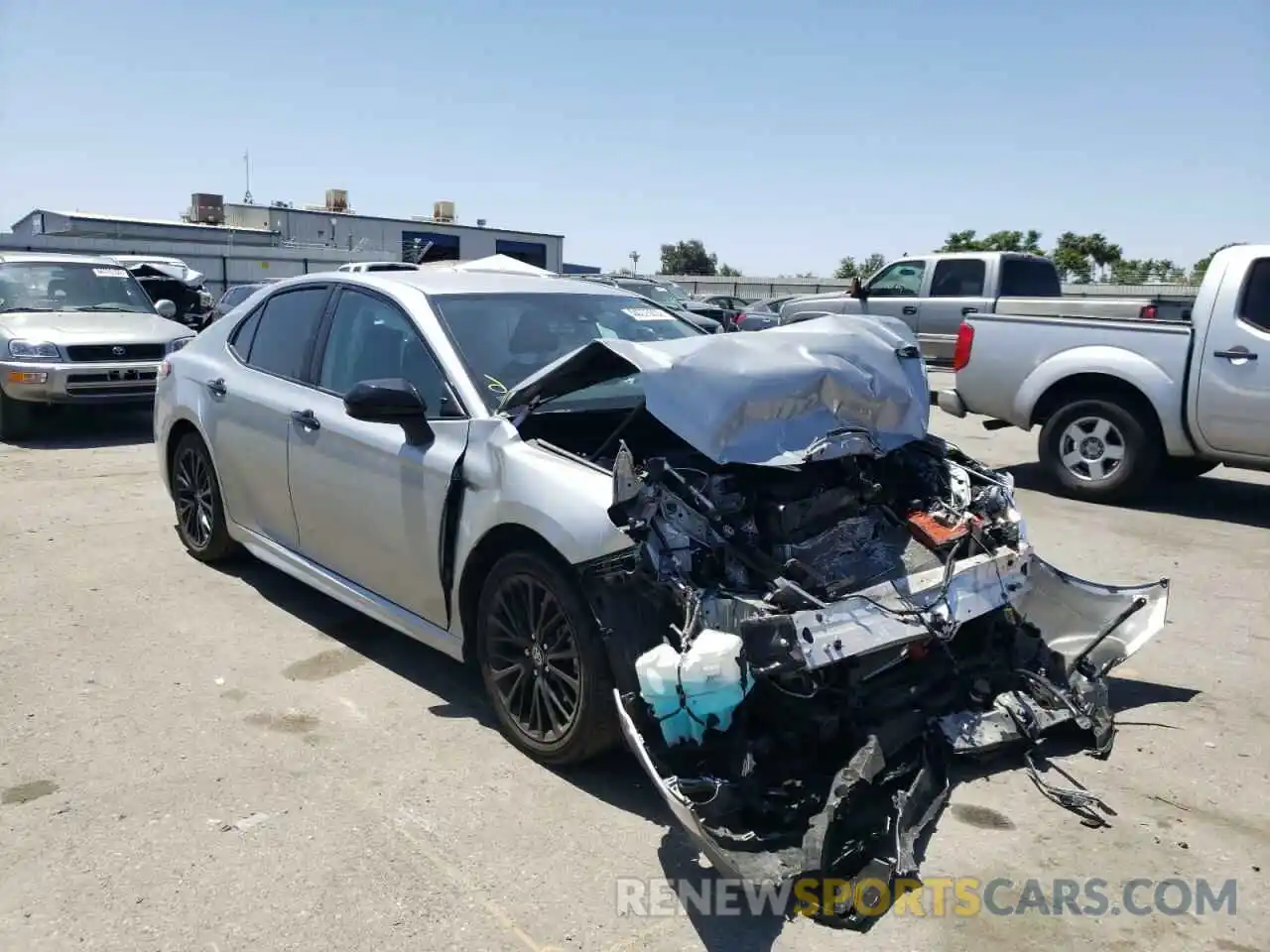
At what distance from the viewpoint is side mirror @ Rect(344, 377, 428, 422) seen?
13.3 feet

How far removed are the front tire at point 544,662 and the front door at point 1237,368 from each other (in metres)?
6.20

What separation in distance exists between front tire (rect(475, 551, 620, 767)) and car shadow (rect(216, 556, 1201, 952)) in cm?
17

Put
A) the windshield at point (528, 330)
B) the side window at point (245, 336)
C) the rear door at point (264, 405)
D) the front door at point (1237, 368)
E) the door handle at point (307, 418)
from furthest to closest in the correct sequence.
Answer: the front door at point (1237, 368) → the side window at point (245, 336) → the rear door at point (264, 405) → the door handle at point (307, 418) → the windshield at point (528, 330)

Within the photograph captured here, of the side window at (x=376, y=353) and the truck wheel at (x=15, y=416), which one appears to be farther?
the truck wheel at (x=15, y=416)

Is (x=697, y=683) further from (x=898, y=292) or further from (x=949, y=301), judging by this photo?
(x=898, y=292)

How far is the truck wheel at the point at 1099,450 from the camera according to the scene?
812 cm

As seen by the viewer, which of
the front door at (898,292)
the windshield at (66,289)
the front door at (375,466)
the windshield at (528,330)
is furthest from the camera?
the front door at (898,292)

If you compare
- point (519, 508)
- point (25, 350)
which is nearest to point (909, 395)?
point (519, 508)

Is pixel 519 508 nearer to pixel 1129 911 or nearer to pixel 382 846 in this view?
pixel 382 846

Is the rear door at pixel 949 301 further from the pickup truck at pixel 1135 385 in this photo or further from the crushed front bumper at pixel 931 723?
the crushed front bumper at pixel 931 723

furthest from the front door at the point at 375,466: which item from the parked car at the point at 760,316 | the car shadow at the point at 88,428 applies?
the parked car at the point at 760,316

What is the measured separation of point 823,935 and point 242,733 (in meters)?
2.44

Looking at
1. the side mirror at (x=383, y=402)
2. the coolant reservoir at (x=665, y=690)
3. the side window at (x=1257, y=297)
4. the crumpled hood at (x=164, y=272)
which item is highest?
the side window at (x=1257, y=297)

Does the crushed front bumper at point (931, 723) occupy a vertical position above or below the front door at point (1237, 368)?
below
